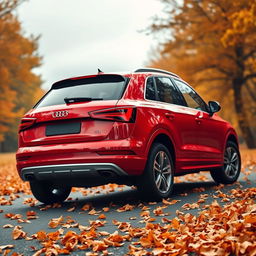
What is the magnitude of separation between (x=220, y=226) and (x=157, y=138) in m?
2.45

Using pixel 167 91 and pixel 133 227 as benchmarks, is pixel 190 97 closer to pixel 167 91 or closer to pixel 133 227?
pixel 167 91

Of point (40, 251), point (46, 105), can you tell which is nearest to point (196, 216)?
point (40, 251)

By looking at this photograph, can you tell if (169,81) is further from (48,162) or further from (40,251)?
(40,251)

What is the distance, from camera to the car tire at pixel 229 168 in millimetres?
9516

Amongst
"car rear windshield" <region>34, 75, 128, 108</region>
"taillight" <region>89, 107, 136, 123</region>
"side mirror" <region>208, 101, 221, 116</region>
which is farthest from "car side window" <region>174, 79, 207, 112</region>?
"taillight" <region>89, 107, 136, 123</region>

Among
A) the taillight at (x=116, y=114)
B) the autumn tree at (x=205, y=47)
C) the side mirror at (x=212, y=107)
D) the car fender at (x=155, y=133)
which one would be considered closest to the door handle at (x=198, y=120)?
the side mirror at (x=212, y=107)

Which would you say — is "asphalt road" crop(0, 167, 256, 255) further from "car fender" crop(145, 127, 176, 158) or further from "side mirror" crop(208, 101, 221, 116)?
"side mirror" crop(208, 101, 221, 116)

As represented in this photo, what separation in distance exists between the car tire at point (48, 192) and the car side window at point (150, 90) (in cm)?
203

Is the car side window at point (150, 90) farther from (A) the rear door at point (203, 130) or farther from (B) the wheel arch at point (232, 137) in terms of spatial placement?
(B) the wheel arch at point (232, 137)

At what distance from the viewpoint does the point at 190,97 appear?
8.79 meters

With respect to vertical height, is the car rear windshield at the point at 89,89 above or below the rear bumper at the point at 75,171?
above

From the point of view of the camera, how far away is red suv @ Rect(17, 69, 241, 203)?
664 cm

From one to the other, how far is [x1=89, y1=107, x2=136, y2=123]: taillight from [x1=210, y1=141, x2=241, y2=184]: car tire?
332 centimetres

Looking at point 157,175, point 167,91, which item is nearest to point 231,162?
point 167,91
